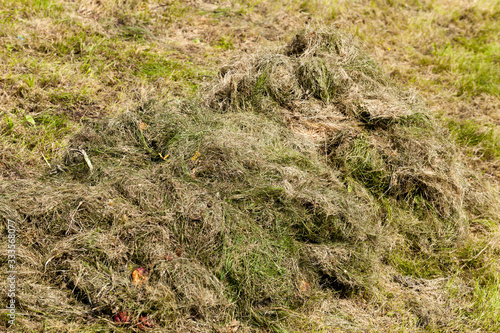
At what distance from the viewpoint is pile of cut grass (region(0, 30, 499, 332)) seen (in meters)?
2.26

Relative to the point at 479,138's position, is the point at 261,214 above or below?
above

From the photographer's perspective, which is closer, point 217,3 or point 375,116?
point 375,116

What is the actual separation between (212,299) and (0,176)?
1.81m

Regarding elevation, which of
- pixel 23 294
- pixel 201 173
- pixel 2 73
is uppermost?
pixel 2 73

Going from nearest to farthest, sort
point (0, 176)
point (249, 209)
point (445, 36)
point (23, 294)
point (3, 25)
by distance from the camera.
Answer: point (23, 294) < point (249, 209) < point (0, 176) < point (3, 25) < point (445, 36)

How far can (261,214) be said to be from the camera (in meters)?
2.61

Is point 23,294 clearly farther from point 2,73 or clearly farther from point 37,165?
point 2,73

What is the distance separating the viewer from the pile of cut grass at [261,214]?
226cm

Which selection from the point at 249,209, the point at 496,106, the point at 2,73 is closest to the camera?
the point at 249,209

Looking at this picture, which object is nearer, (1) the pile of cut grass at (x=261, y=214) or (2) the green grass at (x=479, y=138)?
(1) the pile of cut grass at (x=261, y=214)

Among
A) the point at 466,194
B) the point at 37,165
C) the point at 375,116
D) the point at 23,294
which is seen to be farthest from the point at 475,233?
the point at 37,165

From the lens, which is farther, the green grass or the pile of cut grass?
the green grass

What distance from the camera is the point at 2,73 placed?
3.51 m

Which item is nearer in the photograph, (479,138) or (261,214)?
(261,214)
